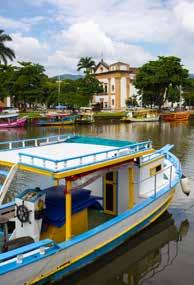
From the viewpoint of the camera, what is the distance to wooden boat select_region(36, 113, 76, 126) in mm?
59200

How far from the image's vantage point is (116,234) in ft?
32.8

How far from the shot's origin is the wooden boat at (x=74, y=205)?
785cm

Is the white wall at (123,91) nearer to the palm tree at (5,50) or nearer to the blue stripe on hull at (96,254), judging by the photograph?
the palm tree at (5,50)

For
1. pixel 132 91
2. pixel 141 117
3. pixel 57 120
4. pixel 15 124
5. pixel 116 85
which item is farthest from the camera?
Result: pixel 132 91

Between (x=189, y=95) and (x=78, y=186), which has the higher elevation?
(x=189, y=95)

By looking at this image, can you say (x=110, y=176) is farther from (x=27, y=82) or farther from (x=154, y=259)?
(x=27, y=82)

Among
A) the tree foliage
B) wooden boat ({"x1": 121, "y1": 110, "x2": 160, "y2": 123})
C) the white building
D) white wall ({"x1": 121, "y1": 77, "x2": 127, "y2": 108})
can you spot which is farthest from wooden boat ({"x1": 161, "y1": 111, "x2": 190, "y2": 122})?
white wall ({"x1": 121, "y1": 77, "x2": 127, "y2": 108})

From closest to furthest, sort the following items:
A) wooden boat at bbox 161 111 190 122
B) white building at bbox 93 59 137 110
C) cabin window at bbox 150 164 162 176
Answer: cabin window at bbox 150 164 162 176 < wooden boat at bbox 161 111 190 122 < white building at bbox 93 59 137 110

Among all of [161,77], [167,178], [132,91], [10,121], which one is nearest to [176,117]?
[161,77]

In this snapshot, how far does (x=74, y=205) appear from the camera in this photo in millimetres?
9469

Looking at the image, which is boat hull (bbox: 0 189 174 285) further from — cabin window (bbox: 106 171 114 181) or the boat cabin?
cabin window (bbox: 106 171 114 181)

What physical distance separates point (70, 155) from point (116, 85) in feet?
287

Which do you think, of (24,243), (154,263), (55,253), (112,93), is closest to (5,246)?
(24,243)

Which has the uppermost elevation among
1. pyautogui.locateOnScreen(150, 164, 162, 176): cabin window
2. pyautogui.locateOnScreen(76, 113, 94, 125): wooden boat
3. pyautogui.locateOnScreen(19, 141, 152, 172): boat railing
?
pyautogui.locateOnScreen(19, 141, 152, 172): boat railing
